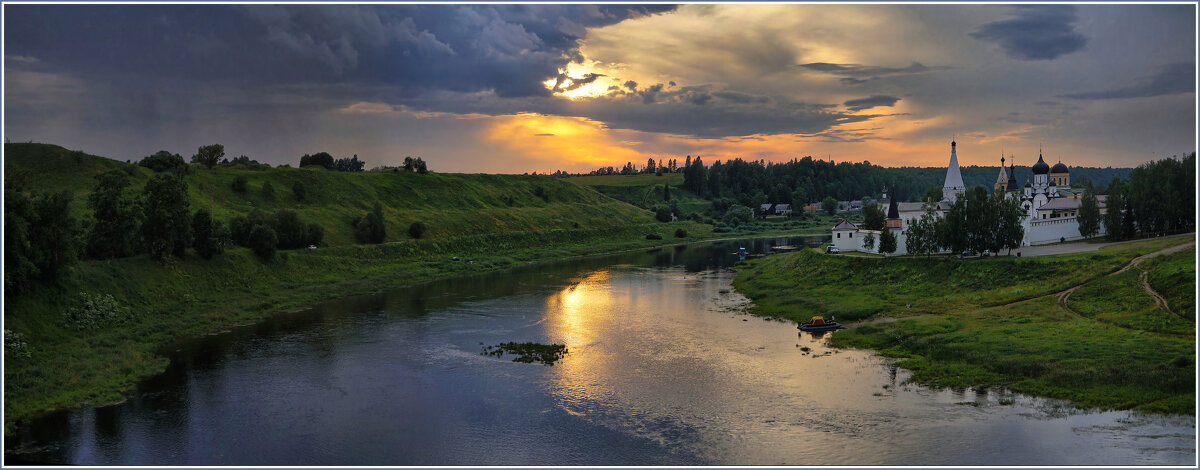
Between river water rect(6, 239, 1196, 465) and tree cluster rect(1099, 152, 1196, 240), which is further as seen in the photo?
tree cluster rect(1099, 152, 1196, 240)

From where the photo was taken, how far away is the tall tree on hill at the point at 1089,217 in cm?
7188

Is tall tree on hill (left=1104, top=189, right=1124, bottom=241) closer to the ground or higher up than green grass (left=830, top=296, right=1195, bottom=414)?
higher up

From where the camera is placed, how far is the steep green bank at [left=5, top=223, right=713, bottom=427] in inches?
1389

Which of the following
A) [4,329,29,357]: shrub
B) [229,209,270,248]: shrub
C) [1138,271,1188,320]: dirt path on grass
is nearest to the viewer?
[4,329,29,357]: shrub

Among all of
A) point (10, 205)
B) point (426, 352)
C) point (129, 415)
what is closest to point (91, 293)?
point (10, 205)

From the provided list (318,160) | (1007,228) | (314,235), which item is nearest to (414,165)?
(318,160)

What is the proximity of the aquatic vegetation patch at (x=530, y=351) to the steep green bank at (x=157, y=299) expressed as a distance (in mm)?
18755

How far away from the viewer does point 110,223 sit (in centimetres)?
5244

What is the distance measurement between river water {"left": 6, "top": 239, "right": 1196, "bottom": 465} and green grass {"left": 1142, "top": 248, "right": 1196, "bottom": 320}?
16297 mm

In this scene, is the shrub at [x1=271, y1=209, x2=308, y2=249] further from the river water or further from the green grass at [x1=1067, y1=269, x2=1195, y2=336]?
the green grass at [x1=1067, y1=269, x2=1195, y2=336]

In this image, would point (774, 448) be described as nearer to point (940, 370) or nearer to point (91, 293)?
point (940, 370)

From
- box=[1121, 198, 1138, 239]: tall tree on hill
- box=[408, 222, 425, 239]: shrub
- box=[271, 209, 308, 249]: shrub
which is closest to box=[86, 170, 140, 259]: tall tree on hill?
box=[271, 209, 308, 249]: shrub

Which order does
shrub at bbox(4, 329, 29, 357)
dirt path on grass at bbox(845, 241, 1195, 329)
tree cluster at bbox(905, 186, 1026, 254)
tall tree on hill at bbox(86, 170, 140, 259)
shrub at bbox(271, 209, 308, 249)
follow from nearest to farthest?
shrub at bbox(4, 329, 29, 357), dirt path on grass at bbox(845, 241, 1195, 329), tall tree on hill at bbox(86, 170, 140, 259), tree cluster at bbox(905, 186, 1026, 254), shrub at bbox(271, 209, 308, 249)

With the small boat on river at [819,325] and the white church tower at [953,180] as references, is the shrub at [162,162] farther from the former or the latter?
the white church tower at [953,180]
